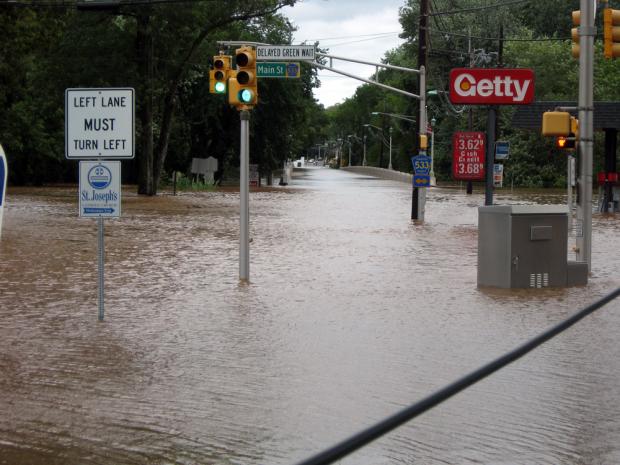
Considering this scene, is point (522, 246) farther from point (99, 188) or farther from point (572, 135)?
point (99, 188)

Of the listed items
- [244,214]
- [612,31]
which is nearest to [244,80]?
[244,214]

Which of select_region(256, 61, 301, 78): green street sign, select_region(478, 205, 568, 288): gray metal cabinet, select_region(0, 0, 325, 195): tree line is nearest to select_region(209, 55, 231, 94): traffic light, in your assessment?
select_region(256, 61, 301, 78): green street sign

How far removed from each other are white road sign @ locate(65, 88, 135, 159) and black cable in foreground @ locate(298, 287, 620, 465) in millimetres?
4506

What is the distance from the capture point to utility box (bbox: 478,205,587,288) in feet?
48.8

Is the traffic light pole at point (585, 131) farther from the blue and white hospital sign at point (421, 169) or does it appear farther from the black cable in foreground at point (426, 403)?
the blue and white hospital sign at point (421, 169)

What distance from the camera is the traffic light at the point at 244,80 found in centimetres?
1555

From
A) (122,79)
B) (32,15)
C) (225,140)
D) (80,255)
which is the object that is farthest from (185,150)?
(80,255)

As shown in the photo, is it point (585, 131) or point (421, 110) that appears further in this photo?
point (421, 110)

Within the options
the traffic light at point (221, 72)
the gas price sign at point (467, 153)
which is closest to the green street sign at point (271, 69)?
the traffic light at point (221, 72)

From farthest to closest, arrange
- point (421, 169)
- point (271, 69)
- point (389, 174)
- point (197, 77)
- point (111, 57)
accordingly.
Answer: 1. point (389, 174)
2. point (197, 77)
3. point (111, 57)
4. point (421, 169)
5. point (271, 69)

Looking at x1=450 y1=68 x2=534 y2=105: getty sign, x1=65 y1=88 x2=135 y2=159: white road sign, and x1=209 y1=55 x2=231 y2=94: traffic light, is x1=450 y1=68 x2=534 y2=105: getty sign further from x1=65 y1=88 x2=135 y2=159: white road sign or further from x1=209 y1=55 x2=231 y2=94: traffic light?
x1=65 y1=88 x2=135 y2=159: white road sign

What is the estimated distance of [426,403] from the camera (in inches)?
298

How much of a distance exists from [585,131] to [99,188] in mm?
8603

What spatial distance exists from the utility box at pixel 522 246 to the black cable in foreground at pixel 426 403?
302cm
